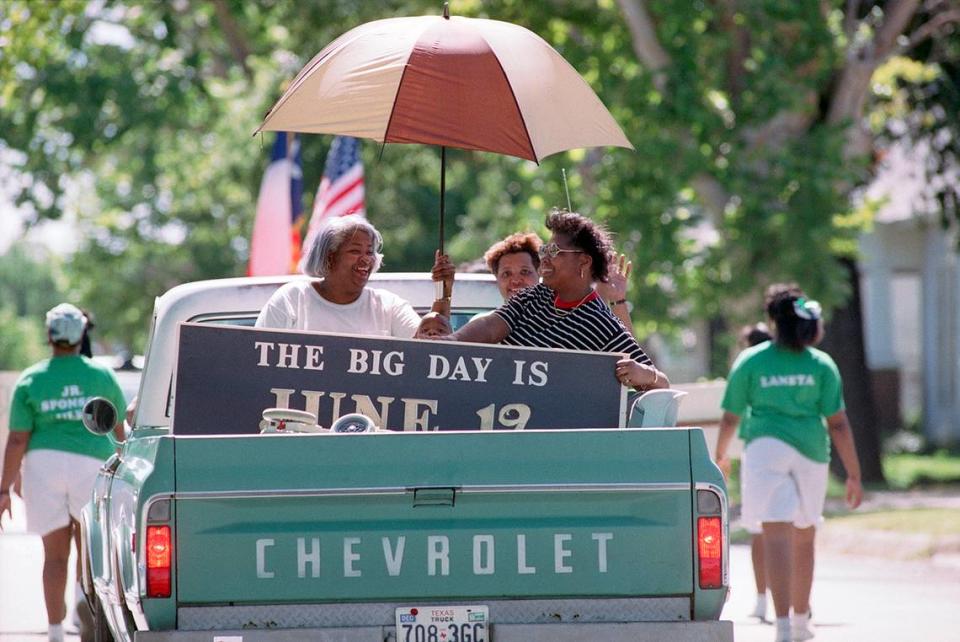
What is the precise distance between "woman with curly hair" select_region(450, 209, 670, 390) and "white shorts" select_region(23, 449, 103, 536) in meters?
3.00

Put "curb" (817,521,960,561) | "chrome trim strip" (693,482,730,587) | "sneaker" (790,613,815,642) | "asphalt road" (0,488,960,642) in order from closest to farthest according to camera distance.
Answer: "chrome trim strip" (693,482,730,587)
"sneaker" (790,613,815,642)
"asphalt road" (0,488,960,642)
"curb" (817,521,960,561)

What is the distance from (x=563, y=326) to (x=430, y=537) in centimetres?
164

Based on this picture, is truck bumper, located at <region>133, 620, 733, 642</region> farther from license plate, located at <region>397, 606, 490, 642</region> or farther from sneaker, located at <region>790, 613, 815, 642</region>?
sneaker, located at <region>790, 613, 815, 642</region>

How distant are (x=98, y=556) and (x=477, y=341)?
170 cm

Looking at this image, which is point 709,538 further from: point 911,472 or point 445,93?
point 911,472

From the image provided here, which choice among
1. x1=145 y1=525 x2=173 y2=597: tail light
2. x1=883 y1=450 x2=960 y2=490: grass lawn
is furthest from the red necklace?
x1=883 y1=450 x2=960 y2=490: grass lawn

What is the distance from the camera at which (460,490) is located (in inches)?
229

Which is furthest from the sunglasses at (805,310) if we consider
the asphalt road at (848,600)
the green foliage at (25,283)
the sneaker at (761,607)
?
the green foliage at (25,283)

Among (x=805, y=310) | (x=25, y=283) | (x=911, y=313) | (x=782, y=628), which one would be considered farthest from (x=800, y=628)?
(x=25, y=283)

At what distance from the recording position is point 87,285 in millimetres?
44406

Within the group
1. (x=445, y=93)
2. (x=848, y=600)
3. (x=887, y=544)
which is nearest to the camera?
(x=445, y=93)

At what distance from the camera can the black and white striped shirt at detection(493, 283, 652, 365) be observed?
23.6 ft

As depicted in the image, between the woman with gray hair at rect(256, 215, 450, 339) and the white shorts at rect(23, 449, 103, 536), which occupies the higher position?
the woman with gray hair at rect(256, 215, 450, 339)

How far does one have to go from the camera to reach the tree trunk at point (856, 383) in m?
23.0
